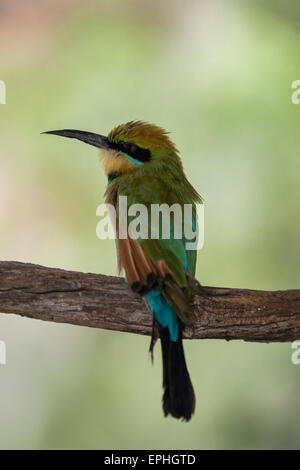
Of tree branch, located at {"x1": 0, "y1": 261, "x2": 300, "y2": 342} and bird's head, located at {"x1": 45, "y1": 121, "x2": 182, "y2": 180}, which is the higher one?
bird's head, located at {"x1": 45, "y1": 121, "x2": 182, "y2": 180}

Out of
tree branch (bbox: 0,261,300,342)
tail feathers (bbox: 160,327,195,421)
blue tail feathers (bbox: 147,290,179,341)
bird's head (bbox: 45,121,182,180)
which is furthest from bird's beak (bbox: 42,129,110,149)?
tail feathers (bbox: 160,327,195,421)

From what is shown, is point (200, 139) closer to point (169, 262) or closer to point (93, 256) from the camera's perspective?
point (93, 256)

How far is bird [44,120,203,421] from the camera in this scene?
257 cm

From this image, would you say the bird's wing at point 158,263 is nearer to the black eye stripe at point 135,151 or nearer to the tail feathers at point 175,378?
the tail feathers at point 175,378

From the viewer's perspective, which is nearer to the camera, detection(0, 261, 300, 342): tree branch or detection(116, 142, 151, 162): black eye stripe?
detection(0, 261, 300, 342): tree branch

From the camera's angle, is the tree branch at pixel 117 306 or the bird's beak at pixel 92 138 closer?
the tree branch at pixel 117 306

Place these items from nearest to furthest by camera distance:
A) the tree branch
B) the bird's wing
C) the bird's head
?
1. the bird's wing
2. the tree branch
3. the bird's head

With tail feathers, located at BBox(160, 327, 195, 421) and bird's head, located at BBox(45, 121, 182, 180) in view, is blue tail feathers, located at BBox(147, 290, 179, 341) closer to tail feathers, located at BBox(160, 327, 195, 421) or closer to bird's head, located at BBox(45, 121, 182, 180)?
tail feathers, located at BBox(160, 327, 195, 421)

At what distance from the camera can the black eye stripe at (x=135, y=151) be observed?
10.4 feet

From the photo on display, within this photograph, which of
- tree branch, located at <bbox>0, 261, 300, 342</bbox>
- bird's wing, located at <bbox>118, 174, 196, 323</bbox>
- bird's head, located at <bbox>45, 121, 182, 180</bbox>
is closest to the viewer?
bird's wing, located at <bbox>118, 174, 196, 323</bbox>

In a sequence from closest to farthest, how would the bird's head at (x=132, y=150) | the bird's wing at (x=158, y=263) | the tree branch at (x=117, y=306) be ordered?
1. the bird's wing at (x=158, y=263)
2. the tree branch at (x=117, y=306)
3. the bird's head at (x=132, y=150)

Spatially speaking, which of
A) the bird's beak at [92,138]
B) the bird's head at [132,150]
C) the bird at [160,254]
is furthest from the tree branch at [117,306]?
the bird's beak at [92,138]

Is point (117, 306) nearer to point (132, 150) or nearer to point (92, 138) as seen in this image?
point (132, 150)

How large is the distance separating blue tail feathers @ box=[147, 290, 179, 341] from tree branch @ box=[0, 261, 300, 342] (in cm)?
15
